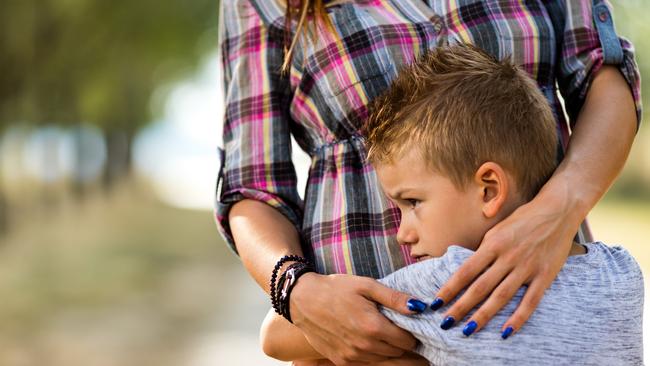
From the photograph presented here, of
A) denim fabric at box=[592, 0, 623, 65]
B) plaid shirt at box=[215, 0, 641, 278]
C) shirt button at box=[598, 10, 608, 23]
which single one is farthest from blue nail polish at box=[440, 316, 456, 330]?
shirt button at box=[598, 10, 608, 23]

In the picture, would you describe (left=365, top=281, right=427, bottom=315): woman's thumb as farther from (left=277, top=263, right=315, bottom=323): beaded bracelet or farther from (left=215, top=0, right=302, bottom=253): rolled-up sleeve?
(left=215, top=0, right=302, bottom=253): rolled-up sleeve

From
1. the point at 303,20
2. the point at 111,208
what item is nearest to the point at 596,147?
the point at 303,20

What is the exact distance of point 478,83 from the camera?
1752 millimetres

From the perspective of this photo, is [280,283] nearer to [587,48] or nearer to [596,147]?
[596,147]

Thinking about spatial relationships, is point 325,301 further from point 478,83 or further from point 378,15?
point 378,15

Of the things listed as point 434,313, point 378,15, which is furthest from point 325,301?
point 378,15

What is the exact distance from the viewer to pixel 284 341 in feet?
6.71

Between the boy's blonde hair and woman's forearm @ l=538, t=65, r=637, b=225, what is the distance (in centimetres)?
6

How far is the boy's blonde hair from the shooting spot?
5.61ft

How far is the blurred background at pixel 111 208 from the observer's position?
8.51 m

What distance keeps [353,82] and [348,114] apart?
3.1 inches

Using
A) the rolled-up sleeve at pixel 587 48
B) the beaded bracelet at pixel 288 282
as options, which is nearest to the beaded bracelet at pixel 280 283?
the beaded bracelet at pixel 288 282

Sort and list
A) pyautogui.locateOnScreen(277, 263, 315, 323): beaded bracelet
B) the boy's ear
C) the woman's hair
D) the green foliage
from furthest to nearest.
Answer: the green foliage, the woman's hair, pyautogui.locateOnScreen(277, 263, 315, 323): beaded bracelet, the boy's ear

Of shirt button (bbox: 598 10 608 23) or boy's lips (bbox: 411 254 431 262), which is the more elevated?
shirt button (bbox: 598 10 608 23)
